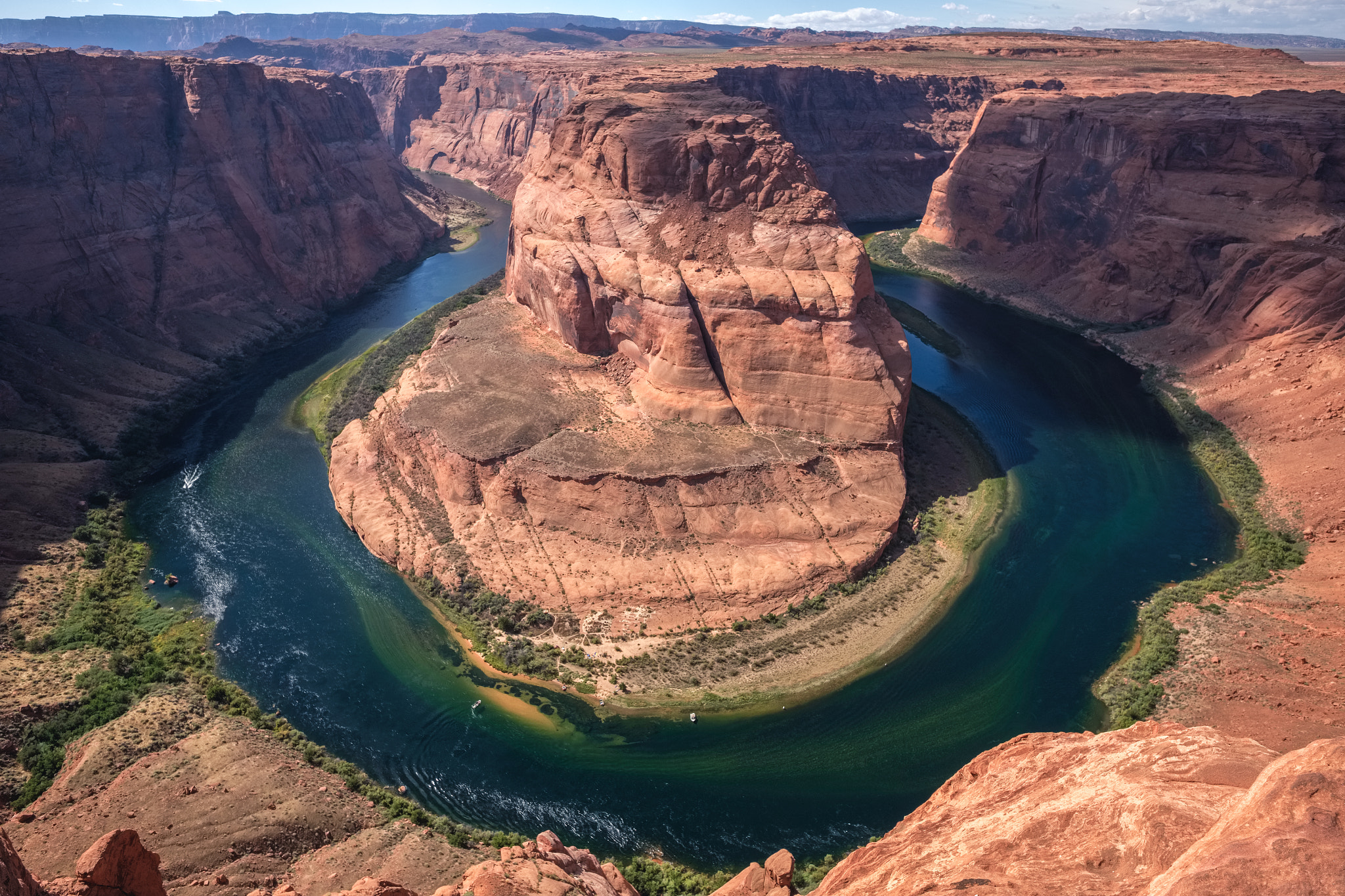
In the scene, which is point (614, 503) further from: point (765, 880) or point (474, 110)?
point (474, 110)

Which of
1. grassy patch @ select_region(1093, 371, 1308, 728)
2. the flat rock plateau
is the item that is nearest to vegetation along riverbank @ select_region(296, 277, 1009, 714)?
the flat rock plateau

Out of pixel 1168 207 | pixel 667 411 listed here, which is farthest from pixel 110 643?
pixel 1168 207

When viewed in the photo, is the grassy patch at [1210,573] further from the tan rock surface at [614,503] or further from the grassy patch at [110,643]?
the grassy patch at [110,643]

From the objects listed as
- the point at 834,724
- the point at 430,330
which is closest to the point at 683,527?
the point at 834,724

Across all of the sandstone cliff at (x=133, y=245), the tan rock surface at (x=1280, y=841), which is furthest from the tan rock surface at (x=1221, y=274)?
the sandstone cliff at (x=133, y=245)

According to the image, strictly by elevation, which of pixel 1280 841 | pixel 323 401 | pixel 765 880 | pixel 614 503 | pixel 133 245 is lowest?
pixel 765 880

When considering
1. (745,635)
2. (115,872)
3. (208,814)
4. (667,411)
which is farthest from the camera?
(667,411)

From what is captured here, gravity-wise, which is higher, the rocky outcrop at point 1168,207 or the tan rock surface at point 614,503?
the rocky outcrop at point 1168,207

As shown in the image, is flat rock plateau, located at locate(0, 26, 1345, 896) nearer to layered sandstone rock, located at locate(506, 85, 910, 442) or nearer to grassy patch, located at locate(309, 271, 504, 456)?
layered sandstone rock, located at locate(506, 85, 910, 442)
